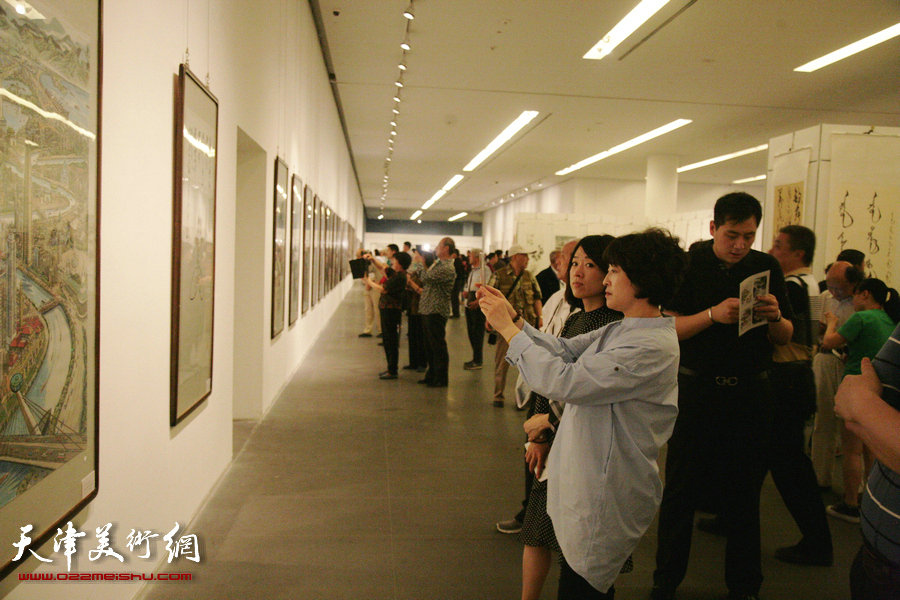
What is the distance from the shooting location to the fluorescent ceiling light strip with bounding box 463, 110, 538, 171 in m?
12.8

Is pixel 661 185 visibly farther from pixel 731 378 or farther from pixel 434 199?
pixel 434 199

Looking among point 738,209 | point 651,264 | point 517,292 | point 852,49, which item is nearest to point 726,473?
point 738,209

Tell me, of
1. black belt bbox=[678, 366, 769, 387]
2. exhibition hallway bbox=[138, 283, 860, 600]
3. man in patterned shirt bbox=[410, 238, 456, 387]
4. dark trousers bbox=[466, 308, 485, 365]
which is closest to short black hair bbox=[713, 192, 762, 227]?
black belt bbox=[678, 366, 769, 387]

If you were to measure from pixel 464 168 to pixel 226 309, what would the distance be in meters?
16.9

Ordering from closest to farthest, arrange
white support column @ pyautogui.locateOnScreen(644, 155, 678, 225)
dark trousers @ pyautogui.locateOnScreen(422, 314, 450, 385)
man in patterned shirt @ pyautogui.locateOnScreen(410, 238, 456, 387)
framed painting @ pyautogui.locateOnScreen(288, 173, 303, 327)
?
framed painting @ pyautogui.locateOnScreen(288, 173, 303, 327), man in patterned shirt @ pyautogui.locateOnScreen(410, 238, 456, 387), dark trousers @ pyautogui.locateOnScreen(422, 314, 450, 385), white support column @ pyautogui.locateOnScreen(644, 155, 678, 225)

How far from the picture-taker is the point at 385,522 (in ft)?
12.7

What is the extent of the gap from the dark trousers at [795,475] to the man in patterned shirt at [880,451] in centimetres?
227

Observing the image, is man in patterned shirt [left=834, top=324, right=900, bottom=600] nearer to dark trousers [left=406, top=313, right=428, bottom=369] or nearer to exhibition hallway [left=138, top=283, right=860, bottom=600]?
exhibition hallway [left=138, top=283, right=860, bottom=600]

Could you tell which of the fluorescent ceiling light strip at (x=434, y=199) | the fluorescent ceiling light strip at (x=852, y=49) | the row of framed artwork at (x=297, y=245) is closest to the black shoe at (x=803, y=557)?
the row of framed artwork at (x=297, y=245)

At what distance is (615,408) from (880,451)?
2.51 feet


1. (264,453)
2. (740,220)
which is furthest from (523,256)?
(740,220)

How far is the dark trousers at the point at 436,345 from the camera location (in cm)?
816

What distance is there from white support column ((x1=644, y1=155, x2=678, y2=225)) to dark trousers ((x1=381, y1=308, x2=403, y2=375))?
10.0 metres

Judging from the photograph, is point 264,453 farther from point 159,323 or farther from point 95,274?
point 95,274
